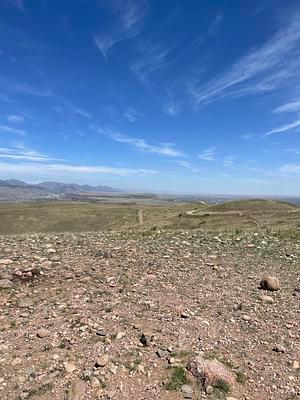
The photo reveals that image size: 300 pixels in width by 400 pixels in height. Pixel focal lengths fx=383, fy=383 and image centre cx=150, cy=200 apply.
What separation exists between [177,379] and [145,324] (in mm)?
2028

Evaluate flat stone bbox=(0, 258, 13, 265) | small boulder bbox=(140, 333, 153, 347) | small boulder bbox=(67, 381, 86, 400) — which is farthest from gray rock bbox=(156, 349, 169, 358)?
flat stone bbox=(0, 258, 13, 265)

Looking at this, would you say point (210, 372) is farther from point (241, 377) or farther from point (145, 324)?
point (145, 324)

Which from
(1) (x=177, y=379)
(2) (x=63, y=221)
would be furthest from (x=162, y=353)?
(2) (x=63, y=221)

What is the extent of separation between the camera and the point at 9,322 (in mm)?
8766

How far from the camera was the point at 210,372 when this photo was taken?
6801 millimetres

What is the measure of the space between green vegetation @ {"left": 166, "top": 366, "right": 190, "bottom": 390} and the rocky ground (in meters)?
0.02

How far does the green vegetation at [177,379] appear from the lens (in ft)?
21.6

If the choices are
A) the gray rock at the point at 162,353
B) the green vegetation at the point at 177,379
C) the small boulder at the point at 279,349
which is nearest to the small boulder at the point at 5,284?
the gray rock at the point at 162,353

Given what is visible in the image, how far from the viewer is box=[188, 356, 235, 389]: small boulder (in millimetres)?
6680

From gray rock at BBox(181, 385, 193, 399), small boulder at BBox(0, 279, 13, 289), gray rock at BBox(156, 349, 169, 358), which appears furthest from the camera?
small boulder at BBox(0, 279, 13, 289)

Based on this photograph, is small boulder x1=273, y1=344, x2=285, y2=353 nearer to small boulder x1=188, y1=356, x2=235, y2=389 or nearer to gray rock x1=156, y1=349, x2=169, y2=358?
small boulder x1=188, y1=356, x2=235, y2=389

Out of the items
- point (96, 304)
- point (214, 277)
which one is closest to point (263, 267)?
point (214, 277)

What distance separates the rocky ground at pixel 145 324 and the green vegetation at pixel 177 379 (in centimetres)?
2

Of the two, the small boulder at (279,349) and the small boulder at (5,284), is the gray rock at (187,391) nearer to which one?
the small boulder at (279,349)
